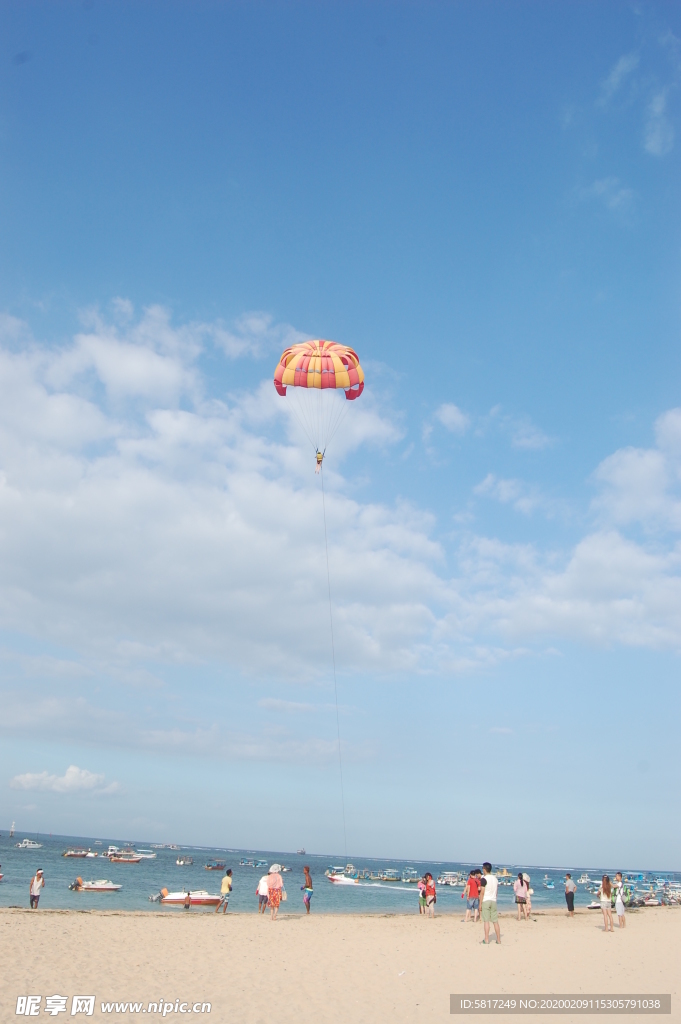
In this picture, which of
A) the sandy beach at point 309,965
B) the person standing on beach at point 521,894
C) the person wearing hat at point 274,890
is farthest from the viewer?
the person standing on beach at point 521,894

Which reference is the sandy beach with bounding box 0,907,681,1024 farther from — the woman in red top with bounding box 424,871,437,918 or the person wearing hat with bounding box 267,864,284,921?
the woman in red top with bounding box 424,871,437,918

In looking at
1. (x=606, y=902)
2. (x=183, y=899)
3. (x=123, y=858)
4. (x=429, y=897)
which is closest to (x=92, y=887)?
(x=183, y=899)

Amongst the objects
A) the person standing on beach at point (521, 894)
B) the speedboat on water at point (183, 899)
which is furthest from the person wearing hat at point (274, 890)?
the speedboat on water at point (183, 899)

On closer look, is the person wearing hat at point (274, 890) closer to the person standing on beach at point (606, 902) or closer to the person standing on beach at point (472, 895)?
the person standing on beach at point (472, 895)

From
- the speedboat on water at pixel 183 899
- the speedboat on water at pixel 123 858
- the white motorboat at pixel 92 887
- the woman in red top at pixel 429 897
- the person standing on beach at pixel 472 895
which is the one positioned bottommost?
the speedboat on water at pixel 123 858

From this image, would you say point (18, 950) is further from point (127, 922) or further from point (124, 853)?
point (124, 853)

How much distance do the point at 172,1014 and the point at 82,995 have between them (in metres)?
1.46

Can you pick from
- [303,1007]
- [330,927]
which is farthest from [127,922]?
[303,1007]

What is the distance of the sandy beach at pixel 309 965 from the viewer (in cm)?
874

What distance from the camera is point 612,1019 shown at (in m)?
8.27

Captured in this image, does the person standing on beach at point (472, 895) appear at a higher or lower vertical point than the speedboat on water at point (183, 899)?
higher

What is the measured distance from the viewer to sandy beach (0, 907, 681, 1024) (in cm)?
874

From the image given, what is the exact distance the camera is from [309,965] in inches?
430

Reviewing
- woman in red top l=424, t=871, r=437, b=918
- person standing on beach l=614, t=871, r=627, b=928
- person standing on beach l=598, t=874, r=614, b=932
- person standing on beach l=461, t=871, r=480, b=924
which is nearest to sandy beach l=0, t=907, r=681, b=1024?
person standing on beach l=598, t=874, r=614, b=932
